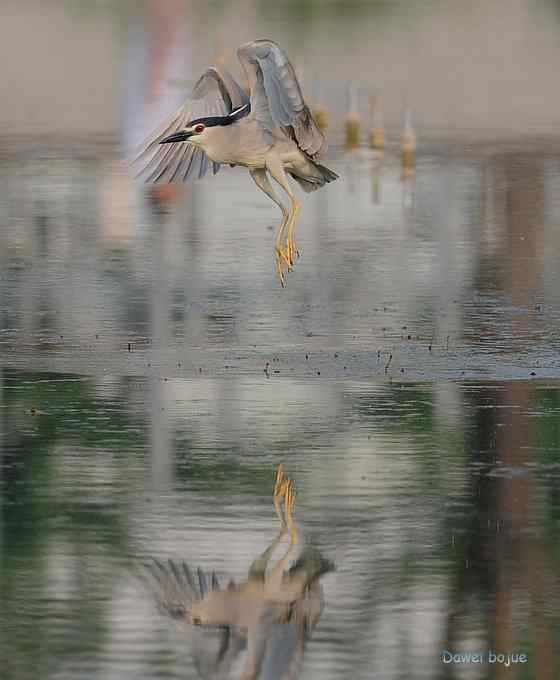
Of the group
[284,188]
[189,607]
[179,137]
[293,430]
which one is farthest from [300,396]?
[189,607]

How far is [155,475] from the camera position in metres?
13.4

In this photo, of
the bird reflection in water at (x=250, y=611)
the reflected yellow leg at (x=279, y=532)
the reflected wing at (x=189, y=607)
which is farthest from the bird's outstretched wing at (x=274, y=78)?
the reflected wing at (x=189, y=607)

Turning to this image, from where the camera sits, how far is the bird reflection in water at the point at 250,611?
9.94m

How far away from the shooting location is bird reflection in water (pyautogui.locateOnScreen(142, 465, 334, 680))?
9.94 metres

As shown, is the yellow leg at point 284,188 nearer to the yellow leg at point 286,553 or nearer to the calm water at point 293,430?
the calm water at point 293,430

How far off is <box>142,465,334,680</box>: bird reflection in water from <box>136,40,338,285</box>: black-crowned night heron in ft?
15.5

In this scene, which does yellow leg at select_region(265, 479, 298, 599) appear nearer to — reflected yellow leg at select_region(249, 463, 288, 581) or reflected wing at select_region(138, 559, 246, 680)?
reflected yellow leg at select_region(249, 463, 288, 581)

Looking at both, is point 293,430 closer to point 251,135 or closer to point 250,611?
point 251,135

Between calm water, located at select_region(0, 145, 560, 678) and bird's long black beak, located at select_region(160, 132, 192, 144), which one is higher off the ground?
bird's long black beak, located at select_region(160, 132, 192, 144)

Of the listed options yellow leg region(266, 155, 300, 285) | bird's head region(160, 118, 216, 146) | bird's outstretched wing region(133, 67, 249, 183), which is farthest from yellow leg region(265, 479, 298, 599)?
bird's outstretched wing region(133, 67, 249, 183)

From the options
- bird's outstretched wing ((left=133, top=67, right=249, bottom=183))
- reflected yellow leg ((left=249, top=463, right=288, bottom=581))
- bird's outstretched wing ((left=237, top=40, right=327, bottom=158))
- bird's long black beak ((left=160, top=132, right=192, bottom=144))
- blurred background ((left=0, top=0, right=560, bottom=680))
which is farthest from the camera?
bird's outstretched wing ((left=133, top=67, right=249, bottom=183))

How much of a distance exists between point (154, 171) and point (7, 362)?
1.84 metres

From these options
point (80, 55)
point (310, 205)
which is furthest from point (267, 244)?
point (80, 55)

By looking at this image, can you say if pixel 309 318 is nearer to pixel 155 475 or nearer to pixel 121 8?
pixel 155 475
